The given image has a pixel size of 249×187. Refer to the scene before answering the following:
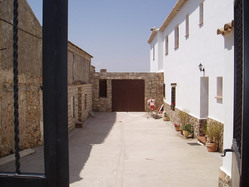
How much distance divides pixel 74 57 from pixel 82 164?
26.0 ft

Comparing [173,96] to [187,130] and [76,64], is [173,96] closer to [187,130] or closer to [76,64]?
[187,130]

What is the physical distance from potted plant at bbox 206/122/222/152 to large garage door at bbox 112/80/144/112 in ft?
39.0

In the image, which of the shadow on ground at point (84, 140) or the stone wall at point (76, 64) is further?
the stone wall at point (76, 64)

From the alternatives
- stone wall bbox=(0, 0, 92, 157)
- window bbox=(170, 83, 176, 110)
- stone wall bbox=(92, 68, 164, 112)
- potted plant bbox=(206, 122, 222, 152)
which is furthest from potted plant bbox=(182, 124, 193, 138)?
stone wall bbox=(92, 68, 164, 112)

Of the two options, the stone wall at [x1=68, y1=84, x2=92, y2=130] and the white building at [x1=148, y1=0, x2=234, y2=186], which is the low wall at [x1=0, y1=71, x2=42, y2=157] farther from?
the white building at [x1=148, y1=0, x2=234, y2=186]

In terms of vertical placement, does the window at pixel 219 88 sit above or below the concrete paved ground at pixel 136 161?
above

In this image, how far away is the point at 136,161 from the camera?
7734 mm

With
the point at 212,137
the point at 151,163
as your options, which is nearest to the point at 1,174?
the point at 151,163

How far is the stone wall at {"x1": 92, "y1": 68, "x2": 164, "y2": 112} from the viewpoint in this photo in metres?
19.6

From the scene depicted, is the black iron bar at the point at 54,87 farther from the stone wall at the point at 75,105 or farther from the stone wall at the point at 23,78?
the stone wall at the point at 75,105

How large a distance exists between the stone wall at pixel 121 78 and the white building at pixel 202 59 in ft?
13.0

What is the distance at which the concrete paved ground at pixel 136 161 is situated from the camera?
241 inches

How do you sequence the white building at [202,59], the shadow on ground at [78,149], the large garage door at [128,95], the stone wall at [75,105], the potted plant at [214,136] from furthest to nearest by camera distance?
the large garage door at [128,95]
the stone wall at [75,105]
the potted plant at [214,136]
the shadow on ground at [78,149]
the white building at [202,59]

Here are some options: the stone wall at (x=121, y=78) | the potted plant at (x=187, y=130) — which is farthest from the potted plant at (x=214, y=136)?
the stone wall at (x=121, y=78)
